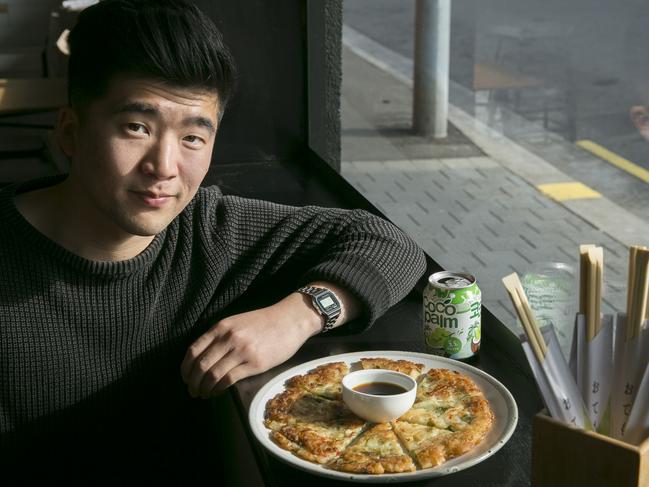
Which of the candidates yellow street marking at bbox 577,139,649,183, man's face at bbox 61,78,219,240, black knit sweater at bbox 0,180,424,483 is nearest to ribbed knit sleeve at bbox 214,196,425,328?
black knit sweater at bbox 0,180,424,483

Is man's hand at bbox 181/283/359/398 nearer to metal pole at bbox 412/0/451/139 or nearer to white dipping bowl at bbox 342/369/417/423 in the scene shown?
white dipping bowl at bbox 342/369/417/423

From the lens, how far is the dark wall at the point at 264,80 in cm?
275

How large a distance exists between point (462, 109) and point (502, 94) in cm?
26

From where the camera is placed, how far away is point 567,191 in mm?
1723

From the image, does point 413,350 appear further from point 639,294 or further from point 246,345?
point 639,294

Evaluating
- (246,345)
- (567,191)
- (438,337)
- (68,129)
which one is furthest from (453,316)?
(68,129)

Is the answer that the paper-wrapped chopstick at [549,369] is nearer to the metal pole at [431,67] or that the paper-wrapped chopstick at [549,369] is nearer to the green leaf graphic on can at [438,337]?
the green leaf graphic on can at [438,337]

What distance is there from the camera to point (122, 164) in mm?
1358

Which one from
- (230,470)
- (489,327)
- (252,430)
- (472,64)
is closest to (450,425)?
(252,430)

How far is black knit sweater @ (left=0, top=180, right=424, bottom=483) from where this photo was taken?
4.83ft

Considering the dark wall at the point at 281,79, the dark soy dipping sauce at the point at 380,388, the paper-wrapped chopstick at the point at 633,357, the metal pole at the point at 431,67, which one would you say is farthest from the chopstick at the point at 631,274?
the dark wall at the point at 281,79

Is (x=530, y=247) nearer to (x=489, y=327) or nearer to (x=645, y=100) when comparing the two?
(x=489, y=327)

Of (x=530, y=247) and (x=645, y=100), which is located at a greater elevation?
(x=645, y=100)

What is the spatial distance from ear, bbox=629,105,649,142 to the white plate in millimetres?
466
